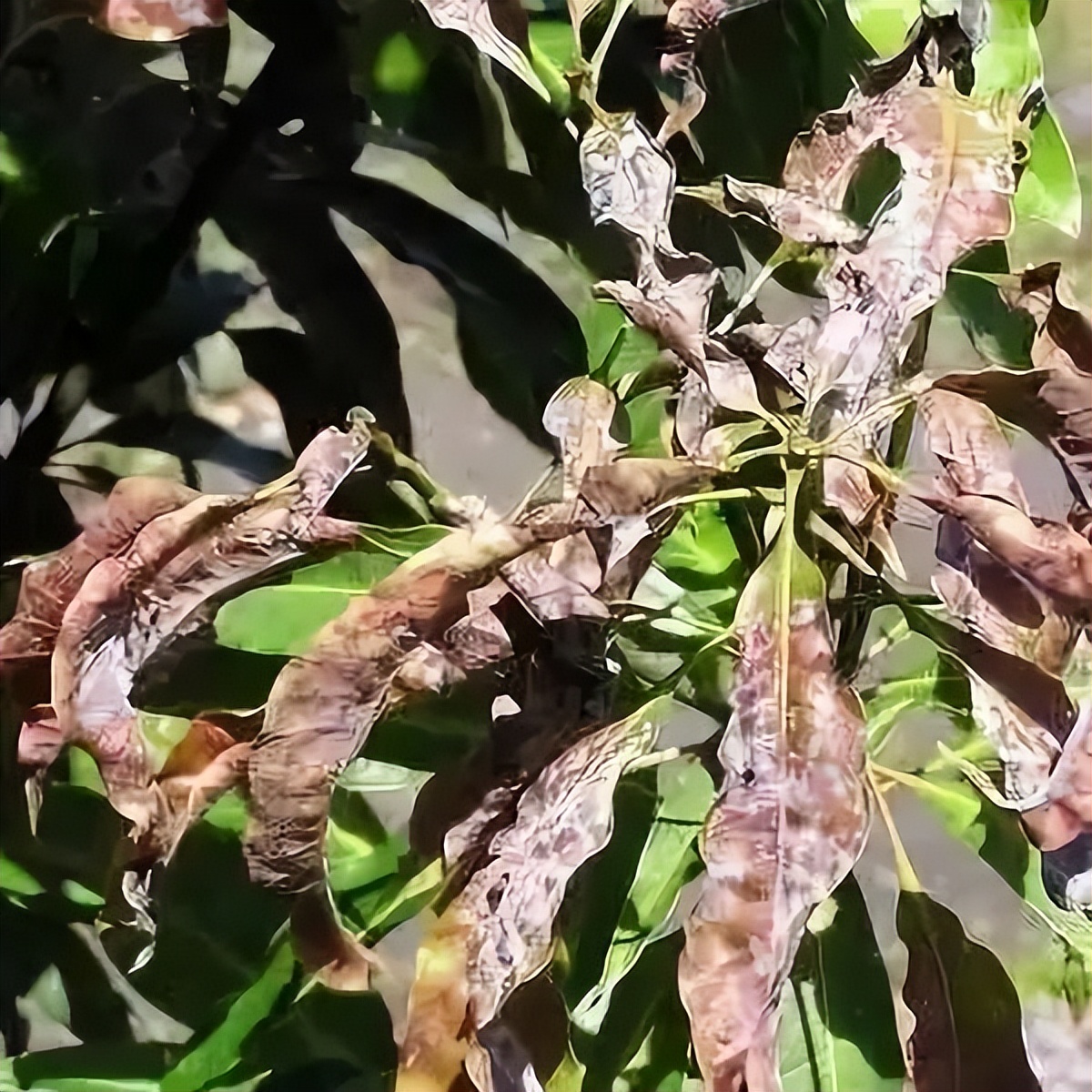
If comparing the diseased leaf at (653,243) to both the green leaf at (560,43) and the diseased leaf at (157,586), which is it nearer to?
the green leaf at (560,43)

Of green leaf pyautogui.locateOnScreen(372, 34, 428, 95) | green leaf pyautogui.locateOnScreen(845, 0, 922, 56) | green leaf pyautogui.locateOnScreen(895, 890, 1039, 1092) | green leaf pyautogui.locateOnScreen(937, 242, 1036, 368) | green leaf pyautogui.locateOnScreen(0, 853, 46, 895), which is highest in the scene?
green leaf pyautogui.locateOnScreen(372, 34, 428, 95)

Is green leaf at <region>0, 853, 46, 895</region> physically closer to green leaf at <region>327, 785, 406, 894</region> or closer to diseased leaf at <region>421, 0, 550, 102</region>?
green leaf at <region>327, 785, 406, 894</region>

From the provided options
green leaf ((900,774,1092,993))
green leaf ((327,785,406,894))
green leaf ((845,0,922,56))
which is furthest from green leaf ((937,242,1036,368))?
green leaf ((327,785,406,894))

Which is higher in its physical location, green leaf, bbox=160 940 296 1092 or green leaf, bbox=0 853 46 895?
green leaf, bbox=0 853 46 895

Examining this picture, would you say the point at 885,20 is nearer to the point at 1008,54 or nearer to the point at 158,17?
the point at 1008,54

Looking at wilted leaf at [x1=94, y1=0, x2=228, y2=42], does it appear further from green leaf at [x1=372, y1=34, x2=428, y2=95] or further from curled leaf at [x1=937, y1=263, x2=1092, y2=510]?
curled leaf at [x1=937, y1=263, x2=1092, y2=510]

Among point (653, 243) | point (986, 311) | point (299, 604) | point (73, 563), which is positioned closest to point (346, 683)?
point (299, 604)
